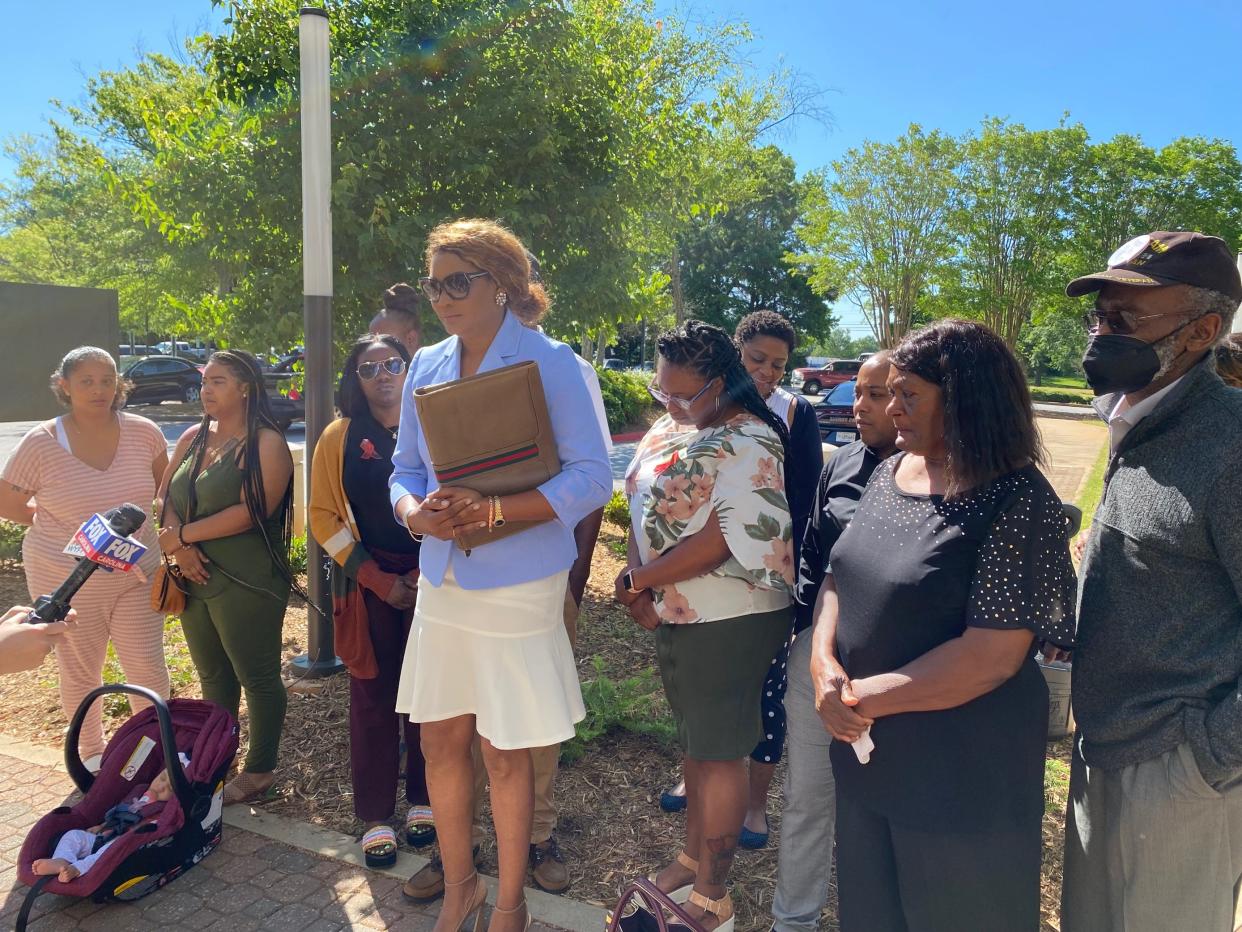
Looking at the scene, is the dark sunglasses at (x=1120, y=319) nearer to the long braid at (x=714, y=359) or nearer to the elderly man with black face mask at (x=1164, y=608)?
the elderly man with black face mask at (x=1164, y=608)

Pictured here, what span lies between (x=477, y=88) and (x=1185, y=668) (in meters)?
5.16

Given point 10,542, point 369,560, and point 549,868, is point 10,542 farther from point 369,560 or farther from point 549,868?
point 549,868

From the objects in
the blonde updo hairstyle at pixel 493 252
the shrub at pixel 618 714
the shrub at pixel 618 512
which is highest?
the blonde updo hairstyle at pixel 493 252

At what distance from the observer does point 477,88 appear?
5.50 m

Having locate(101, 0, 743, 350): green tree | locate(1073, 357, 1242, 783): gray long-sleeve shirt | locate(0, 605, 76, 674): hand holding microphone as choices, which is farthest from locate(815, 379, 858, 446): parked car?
locate(0, 605, 76, 674): hand holding microphone

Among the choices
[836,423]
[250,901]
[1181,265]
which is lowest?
[250,901]

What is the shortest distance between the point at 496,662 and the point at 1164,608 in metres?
1.73

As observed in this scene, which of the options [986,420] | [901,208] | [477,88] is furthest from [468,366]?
[901,208]

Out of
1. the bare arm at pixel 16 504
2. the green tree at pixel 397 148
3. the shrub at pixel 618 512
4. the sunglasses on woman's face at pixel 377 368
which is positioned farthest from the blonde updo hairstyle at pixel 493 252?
the shrub at pixel 618 512

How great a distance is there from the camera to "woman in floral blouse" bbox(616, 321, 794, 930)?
2.62m

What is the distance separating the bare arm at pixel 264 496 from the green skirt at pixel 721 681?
196 centimetres

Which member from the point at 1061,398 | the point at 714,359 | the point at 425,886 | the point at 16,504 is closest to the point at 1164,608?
the point at 714,359

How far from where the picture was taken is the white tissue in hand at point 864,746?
2059 millimetres

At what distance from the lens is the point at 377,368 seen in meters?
3.33
